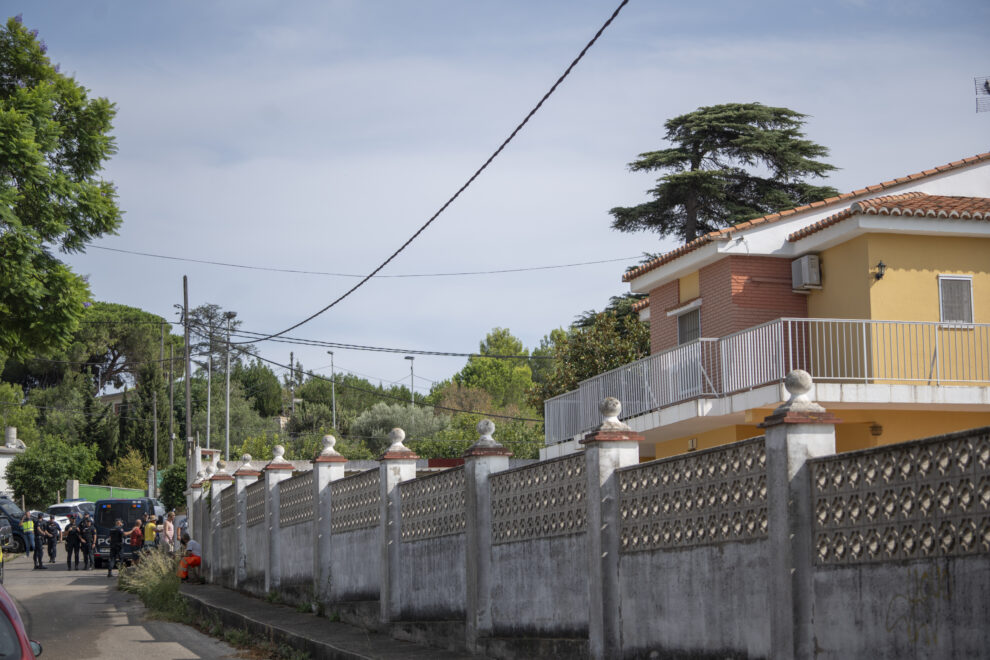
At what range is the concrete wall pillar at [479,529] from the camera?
11.0m

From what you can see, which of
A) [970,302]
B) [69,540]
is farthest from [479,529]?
[69,540]

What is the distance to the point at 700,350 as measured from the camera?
20016 mm

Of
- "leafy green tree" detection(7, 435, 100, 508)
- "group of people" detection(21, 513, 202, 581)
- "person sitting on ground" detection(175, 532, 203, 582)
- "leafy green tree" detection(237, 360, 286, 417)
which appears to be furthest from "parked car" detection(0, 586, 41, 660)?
"leafy green tree" detection(237, 360, 286, 417)

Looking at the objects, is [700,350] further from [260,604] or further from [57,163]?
[57,163]

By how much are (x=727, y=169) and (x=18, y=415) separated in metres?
55.9

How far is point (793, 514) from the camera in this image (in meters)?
6.70

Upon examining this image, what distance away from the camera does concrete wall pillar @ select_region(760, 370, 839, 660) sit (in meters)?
6.52

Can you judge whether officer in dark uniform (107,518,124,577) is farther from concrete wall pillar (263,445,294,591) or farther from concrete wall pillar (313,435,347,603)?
concrete wall pillar (313,435,347,603)

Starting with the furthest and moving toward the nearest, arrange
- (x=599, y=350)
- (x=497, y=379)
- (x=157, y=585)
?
1. (x=497, y=379)
2. (x=599, y=350)
3. (x=157, y=585)

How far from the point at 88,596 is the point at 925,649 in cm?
2209

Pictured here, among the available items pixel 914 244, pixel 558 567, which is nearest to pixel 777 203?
pixel 914 244

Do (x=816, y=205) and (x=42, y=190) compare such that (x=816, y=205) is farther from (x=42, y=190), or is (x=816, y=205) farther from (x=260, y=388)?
(x=260, y=388)

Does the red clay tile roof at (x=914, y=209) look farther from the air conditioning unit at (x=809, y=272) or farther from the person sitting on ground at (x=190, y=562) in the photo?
the person sitting on ground at (x=190, y=562)

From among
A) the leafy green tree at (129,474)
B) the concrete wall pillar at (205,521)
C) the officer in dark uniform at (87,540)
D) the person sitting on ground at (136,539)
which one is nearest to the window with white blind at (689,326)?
the concrete wall pillar at (205,521)
